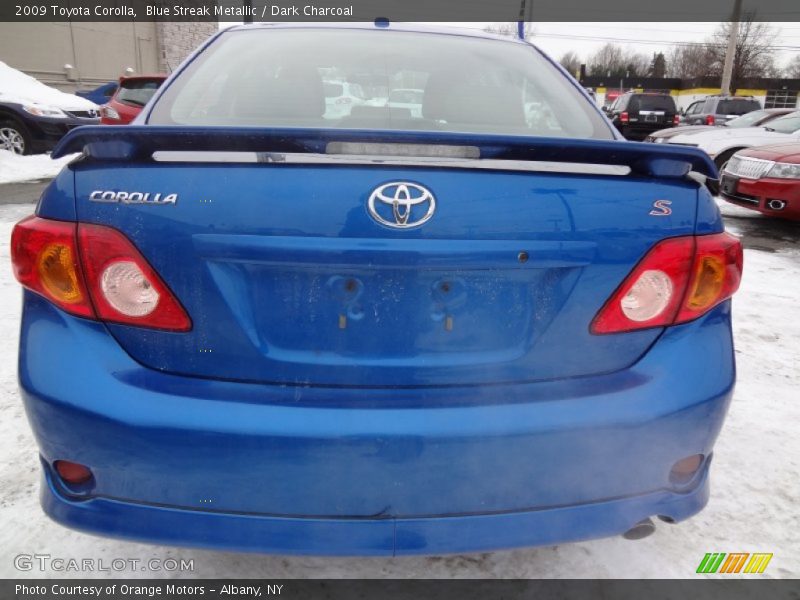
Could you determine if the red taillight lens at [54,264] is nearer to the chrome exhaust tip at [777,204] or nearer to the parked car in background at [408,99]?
the parked car in background at [408,99]

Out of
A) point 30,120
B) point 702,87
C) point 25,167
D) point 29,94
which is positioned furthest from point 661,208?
point 702,87

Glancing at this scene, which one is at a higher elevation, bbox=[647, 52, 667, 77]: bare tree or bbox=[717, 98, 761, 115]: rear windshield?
bbox=[647, 52, 667, 77]: bare tree

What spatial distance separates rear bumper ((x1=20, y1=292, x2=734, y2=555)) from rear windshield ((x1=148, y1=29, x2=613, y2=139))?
0.92m

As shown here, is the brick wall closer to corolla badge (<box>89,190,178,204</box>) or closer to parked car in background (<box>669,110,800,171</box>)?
parked car in background (<box>669,110,800,171</box>)

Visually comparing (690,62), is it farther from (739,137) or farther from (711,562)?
(711,562)

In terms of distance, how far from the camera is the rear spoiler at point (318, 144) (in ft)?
4.40

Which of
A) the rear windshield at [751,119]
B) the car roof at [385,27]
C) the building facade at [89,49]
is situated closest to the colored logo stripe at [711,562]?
the car roof at [385,27]

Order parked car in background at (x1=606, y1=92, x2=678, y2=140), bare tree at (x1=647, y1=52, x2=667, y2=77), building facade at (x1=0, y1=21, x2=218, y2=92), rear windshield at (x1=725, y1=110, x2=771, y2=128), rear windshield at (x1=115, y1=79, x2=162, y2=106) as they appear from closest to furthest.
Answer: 1. rear windshield at (x1=725, y1=110, x2=771, y2=128)
2. rear windshield at (x1=115, y1=79, x2=162, y2=106)
3. parked car in background at (x1=606, y1=92, x2=678, y2=140)
4. building facade at (x1=0, y1=21, x2=218, y2=92)
5. bare tree at (x1=647, y1=52, x2=667, y2=77)

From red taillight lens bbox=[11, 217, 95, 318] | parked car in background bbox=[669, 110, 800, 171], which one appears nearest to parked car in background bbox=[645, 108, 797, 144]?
parked car in background bbox=[669, 110, 800, 171]

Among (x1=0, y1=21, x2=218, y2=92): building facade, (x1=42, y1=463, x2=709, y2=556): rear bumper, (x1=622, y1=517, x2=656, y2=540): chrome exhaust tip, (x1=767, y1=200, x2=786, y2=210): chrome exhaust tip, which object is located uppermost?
(x1=0, y1=21, x2=218, y2=92): building facade

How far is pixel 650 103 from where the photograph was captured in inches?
779

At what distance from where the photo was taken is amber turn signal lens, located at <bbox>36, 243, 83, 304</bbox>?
4.52ft

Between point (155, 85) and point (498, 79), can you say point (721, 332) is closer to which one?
point (498, 79)

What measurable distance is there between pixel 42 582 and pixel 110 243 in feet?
3.54
